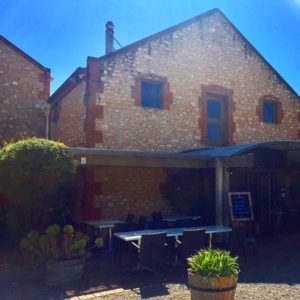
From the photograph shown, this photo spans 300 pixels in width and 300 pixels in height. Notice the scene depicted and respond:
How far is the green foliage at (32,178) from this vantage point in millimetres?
6641

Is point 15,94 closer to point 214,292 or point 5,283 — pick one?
point 5,283

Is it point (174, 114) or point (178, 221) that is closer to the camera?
point (178, 221)

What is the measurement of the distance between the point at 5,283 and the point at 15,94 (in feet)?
22.1

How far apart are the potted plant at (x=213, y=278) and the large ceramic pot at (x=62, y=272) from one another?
2.30m

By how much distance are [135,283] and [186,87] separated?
23.2ft

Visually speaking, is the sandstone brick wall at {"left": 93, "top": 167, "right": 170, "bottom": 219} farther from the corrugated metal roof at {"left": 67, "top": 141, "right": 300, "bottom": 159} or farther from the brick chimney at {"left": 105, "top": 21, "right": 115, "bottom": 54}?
the brick chimney at {"left": 105, "top": 21, "right": 115, "bottom": 54}

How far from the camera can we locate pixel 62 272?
5.91 metres

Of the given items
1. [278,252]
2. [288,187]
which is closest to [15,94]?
[278,252]

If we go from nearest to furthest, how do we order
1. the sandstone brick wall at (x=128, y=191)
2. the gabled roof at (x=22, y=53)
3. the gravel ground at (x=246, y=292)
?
the gravel ground at (x=246, y=292) → the sandstone brick wall at (x=128, y=191) → the gabled roof at (x=22, y=53)

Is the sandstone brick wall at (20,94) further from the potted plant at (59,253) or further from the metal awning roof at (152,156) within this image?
the potted plant at (59,253)

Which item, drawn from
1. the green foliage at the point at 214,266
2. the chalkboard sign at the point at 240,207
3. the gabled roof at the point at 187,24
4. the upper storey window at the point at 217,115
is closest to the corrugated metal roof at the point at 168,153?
the chalkboard sign at the point at 240,207

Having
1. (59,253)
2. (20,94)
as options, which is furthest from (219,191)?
(20,94)

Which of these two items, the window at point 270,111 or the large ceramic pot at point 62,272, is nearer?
the large ceramic pot at point 62,272

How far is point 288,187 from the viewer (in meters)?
12.9
